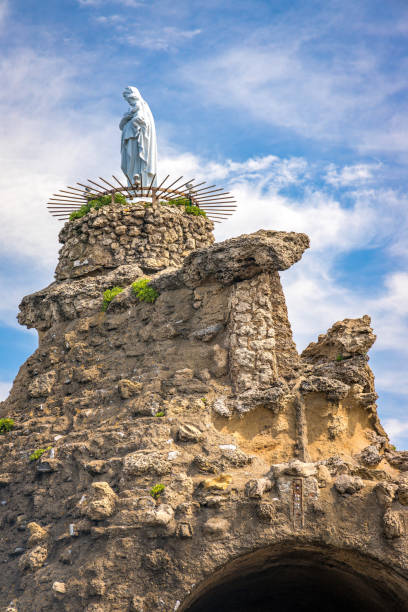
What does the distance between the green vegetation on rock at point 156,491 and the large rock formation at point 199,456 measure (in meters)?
0.02

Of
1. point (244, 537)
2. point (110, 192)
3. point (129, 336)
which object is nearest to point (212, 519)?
point (244, 537)

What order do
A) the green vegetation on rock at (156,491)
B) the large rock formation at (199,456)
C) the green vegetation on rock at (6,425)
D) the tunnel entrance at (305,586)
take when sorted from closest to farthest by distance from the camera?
the large rock formation at (199,456) < the green vegetation on rock at (156,491) < the tunnel entrance at (305,586) < the green vegetation on rock at (6,425)

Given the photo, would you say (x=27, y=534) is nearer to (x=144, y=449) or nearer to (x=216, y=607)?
(x=144, y=449)

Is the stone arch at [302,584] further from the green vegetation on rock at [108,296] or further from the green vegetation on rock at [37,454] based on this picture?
the green vegetation on rock at [108,296]

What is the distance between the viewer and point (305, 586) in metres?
12.7

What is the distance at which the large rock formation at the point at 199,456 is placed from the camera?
32.1 ft

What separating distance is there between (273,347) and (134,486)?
3275 mm

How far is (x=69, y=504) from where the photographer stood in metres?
11.1

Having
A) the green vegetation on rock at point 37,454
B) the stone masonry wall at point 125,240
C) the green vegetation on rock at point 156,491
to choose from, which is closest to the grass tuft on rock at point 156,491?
the green vegetation on rock at point 156,491

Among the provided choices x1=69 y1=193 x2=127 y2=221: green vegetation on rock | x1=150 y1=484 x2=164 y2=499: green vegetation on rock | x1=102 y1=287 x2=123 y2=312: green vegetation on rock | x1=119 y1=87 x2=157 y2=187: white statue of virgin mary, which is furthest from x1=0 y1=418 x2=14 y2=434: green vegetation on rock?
x1=119 y1=87 x2=157 y2=187: white statue of virgin mary

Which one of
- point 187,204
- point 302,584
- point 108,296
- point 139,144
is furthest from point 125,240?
point 302,584

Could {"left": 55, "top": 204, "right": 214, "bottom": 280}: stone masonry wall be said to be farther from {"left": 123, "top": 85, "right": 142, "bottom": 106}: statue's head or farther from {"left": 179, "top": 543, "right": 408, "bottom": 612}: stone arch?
{"left": 179, "top": 543, "right": 408, "bottom": 612}: stone arch

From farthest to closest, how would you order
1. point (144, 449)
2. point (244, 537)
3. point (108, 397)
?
point (108, 397)
point (144, 449)
point (244, 537)

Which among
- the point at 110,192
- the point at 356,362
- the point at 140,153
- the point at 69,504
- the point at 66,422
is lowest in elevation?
the point at 69,504
